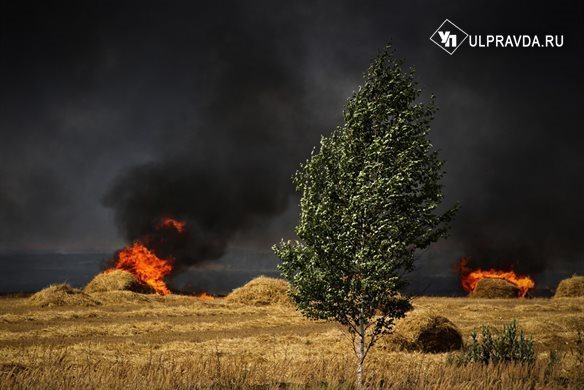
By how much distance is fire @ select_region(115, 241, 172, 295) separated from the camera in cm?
4338

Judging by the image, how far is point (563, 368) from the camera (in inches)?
472

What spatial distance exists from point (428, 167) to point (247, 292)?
27.1 m

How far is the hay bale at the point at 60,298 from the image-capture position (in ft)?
90.2

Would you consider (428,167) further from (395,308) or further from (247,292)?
(247,292)

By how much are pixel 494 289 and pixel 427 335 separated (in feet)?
102

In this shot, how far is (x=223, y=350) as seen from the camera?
50.1 feet

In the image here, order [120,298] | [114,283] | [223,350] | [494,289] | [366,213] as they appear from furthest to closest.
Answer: [494,289]
[114,283]
[120,298]
[223,350]
[366,213]

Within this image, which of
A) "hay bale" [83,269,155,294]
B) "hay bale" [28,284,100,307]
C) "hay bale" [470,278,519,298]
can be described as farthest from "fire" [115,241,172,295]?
"hay bale" [470,278,519,298]

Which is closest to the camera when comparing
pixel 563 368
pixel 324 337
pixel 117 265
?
pixel 563 368

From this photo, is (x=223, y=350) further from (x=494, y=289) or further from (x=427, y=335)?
(x=494, y=289)

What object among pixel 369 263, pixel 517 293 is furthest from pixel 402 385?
pixel 517 293

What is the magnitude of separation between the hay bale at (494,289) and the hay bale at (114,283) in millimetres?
30703

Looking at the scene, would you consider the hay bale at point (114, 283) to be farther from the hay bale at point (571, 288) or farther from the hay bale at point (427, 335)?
the hay bale at point (571, 288)

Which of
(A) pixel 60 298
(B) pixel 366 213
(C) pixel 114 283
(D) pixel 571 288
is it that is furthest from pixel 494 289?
(B) pixel 366 213
